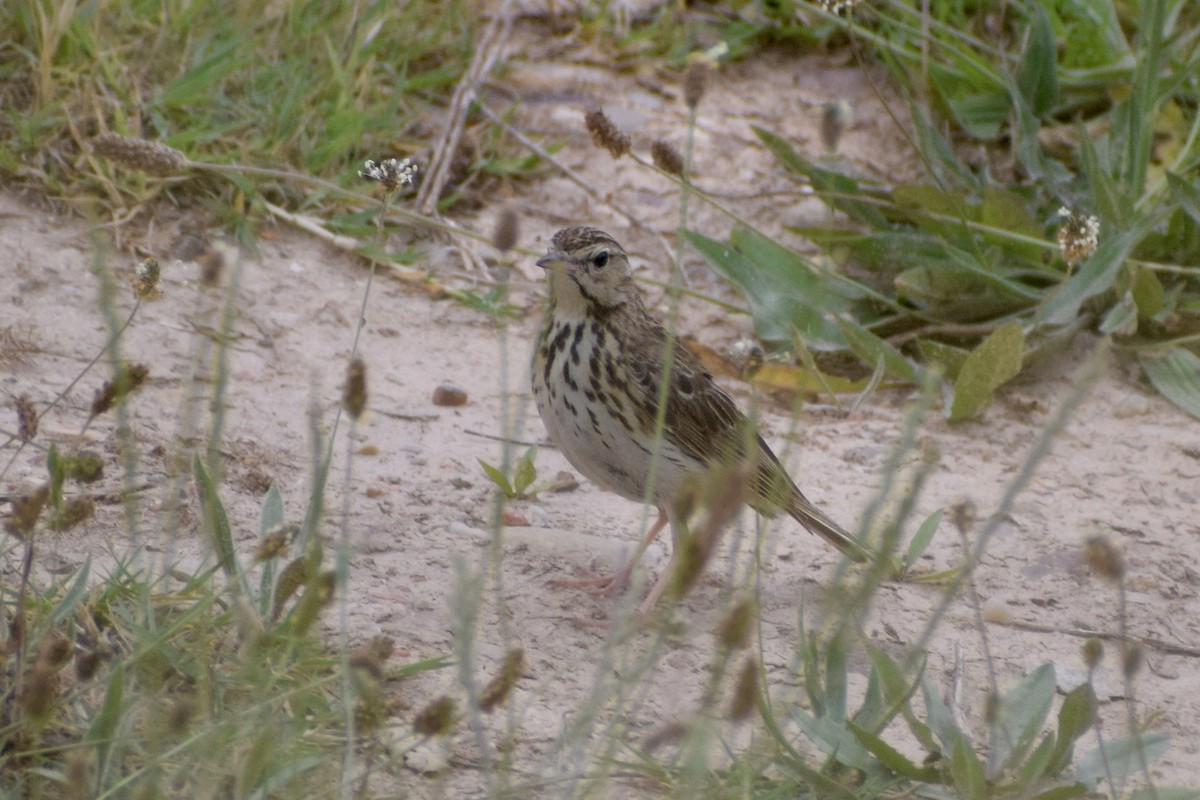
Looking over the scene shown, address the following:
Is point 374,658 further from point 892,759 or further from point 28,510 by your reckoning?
point 892,759

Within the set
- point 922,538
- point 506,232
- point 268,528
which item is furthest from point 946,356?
point 506,232

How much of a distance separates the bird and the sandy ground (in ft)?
0.90

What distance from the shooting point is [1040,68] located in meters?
6.56

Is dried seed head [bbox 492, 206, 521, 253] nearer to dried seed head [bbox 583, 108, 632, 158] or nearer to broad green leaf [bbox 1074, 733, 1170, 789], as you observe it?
dried seed head [bbox 583, 108, 632, 158]

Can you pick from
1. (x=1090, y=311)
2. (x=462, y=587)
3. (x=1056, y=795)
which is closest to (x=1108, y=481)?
(x=1090, y=311)

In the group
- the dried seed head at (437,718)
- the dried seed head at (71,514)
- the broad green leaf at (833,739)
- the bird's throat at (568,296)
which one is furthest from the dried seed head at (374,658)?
the bird's throat at (568,296)

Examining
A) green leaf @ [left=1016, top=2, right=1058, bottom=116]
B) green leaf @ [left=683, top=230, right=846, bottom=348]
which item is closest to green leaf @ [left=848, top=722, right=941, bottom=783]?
green leaf @ [left=683, top=230, right=846, bottom=348]

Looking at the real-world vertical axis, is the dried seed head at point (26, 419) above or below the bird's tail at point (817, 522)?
above

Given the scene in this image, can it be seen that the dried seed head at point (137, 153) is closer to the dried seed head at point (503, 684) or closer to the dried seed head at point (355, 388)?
the dried seed head at point (355, 388)

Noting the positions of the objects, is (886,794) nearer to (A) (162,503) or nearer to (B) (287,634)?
(B) (287,634)

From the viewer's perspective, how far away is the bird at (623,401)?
13.3 feet

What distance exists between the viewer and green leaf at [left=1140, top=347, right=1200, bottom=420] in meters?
5.39

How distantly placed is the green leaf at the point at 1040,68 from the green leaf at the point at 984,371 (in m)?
1.77

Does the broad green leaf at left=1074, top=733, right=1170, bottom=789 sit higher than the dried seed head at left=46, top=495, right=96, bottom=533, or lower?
lower
